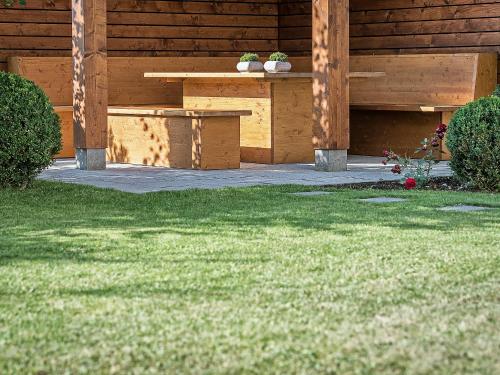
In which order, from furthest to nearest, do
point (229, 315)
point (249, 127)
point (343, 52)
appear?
point (249, 127), point (343, 52), point (229, 315)

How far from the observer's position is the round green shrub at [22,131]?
34.7 feet

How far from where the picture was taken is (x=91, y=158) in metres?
13.1

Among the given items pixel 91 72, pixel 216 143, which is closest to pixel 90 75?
pixel 91 72

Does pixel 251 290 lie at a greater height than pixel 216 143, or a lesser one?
lesser

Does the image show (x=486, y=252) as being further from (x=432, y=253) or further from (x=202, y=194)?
(x=202, y=194)

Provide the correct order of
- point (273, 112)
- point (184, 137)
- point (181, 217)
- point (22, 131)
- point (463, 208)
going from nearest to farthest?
point (181, 217), point (463, 208), point (22, 131), point (184, 137), point (273, 112)

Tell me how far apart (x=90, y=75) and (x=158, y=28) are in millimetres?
3849

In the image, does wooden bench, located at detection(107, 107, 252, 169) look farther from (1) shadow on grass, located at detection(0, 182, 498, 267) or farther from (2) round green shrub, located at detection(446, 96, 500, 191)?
(2) round green shrub, located at detection(446, 96, 500, 191)

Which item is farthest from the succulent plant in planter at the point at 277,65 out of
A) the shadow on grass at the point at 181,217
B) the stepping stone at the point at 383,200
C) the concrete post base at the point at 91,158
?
the stepping stone at the point at 383,200

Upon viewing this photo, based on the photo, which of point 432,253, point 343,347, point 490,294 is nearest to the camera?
point 343,347

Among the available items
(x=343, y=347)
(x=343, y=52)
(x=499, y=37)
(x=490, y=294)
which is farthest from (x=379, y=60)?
(x=343, y=347)

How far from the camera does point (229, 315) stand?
530 cm

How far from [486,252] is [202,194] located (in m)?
3.83

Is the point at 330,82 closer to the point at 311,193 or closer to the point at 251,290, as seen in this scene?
the point at 311,193
